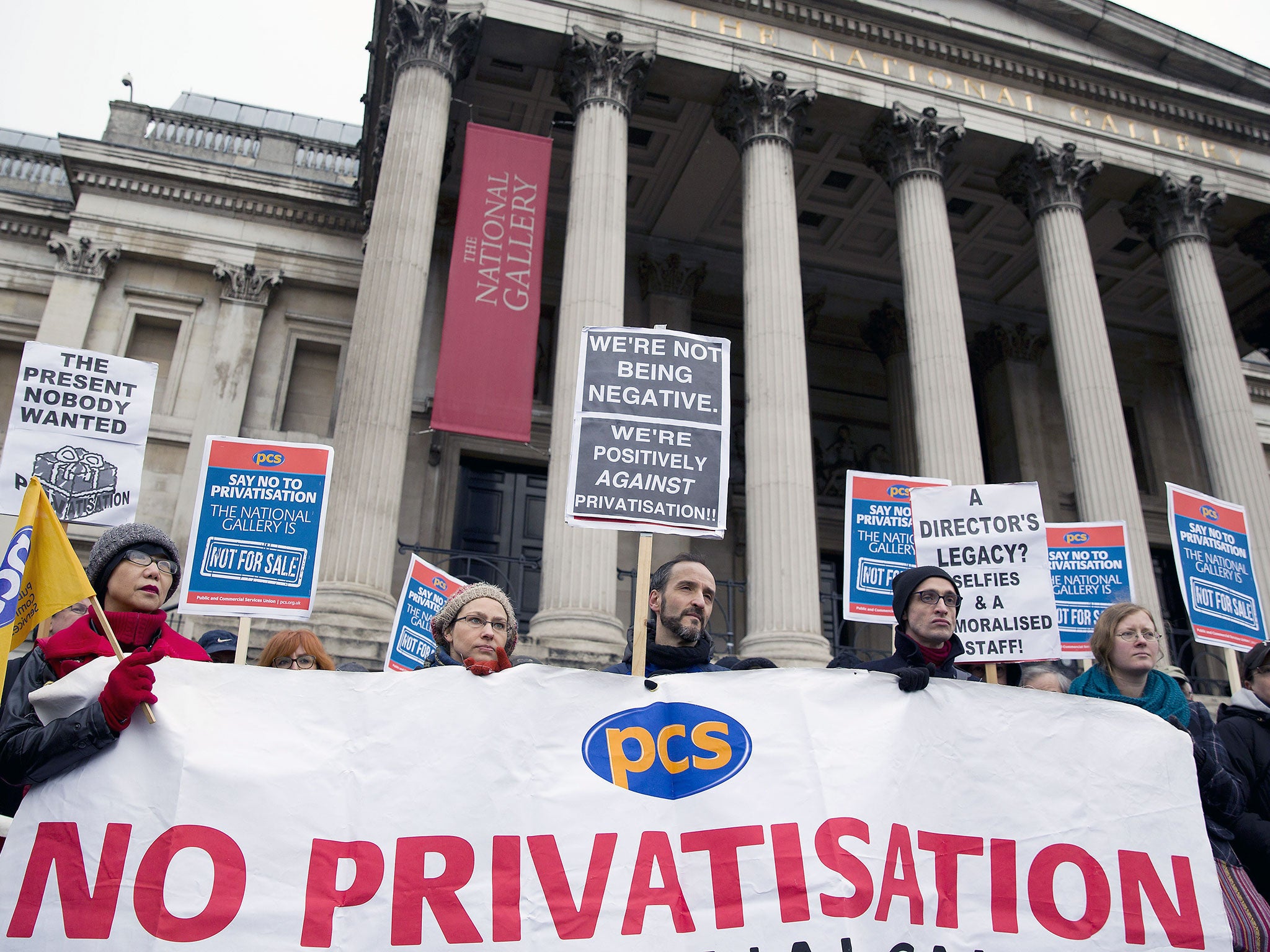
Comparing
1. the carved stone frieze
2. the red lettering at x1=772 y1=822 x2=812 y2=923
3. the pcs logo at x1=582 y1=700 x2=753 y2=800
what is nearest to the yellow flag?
the pcs logo at x1=582 y1=700 x2=753 y2=800

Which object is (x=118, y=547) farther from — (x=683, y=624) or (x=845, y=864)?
(x=845, y=864)

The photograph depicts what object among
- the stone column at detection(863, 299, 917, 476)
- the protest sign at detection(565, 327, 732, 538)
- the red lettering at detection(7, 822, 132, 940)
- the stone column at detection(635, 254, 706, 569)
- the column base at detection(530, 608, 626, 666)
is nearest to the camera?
the red lettering at detection(7, 822, 132, 940)

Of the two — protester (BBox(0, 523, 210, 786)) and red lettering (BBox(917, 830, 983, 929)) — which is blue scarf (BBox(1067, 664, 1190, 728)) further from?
protester (BBox(0, 523, 210, 786))

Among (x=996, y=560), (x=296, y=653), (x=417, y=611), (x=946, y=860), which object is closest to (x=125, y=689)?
(x=296, y=653)

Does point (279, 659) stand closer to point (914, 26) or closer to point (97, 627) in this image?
point (97, 627)

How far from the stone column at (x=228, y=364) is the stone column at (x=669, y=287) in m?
7.78

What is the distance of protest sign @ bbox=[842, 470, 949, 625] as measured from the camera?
11.3m

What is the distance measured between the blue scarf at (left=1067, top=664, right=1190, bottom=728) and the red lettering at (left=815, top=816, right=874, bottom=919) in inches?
65.9

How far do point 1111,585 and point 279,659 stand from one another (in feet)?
30.5

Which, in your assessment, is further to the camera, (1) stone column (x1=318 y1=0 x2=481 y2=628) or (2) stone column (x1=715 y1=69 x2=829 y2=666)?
(2) stone column (x1=715 y1=69 x2=829 y2=666)

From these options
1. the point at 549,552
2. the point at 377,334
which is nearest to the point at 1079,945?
the point at 549,552

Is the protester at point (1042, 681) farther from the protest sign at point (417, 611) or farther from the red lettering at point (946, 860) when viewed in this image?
the protest sign at point (417, 611)

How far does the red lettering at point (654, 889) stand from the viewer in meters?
3.78

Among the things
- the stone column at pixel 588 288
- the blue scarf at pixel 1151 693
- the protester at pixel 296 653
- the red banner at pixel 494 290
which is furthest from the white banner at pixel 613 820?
the red banner at pixel 494 290
